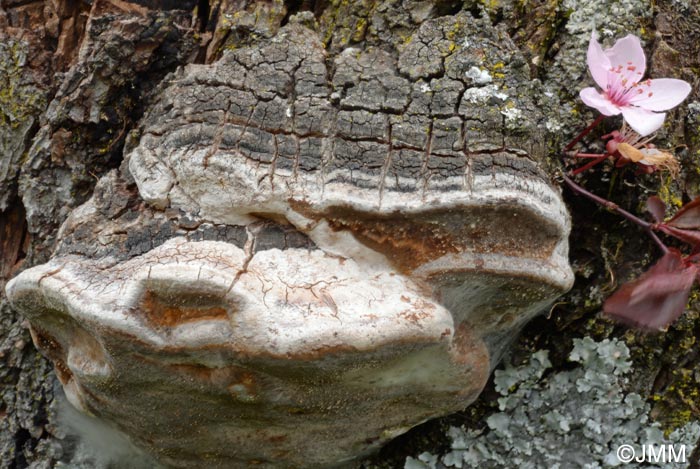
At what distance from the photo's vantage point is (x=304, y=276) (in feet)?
4.91

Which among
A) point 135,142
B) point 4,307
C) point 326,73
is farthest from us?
point 4,307

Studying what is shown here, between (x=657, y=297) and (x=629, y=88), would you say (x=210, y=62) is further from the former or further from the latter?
(x=657, y=297)

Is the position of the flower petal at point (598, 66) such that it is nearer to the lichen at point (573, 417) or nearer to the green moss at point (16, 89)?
the lichen at point (573, 417)

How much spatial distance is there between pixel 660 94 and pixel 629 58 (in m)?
0.11

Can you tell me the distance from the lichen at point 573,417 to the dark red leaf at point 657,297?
0.28 meters

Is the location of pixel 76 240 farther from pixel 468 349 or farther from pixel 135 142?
pixel 468 349

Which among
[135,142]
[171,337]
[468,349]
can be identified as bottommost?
[468,349]

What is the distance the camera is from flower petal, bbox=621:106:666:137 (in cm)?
160

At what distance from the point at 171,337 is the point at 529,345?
3.28ft

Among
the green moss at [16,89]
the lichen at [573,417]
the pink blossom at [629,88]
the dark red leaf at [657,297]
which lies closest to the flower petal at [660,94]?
the pink blossom at [629,88]


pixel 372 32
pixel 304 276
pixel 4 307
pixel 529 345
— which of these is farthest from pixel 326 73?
pixel 4 307

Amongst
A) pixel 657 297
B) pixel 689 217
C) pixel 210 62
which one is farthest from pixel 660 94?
pixel 210 62

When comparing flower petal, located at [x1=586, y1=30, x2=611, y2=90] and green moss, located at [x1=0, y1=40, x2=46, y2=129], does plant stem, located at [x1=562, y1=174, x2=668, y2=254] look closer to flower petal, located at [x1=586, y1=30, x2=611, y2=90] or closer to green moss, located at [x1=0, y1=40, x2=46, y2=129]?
flower petal, located at [x1=586, y1=30, x2=611, y2=90]

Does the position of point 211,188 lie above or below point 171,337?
above
